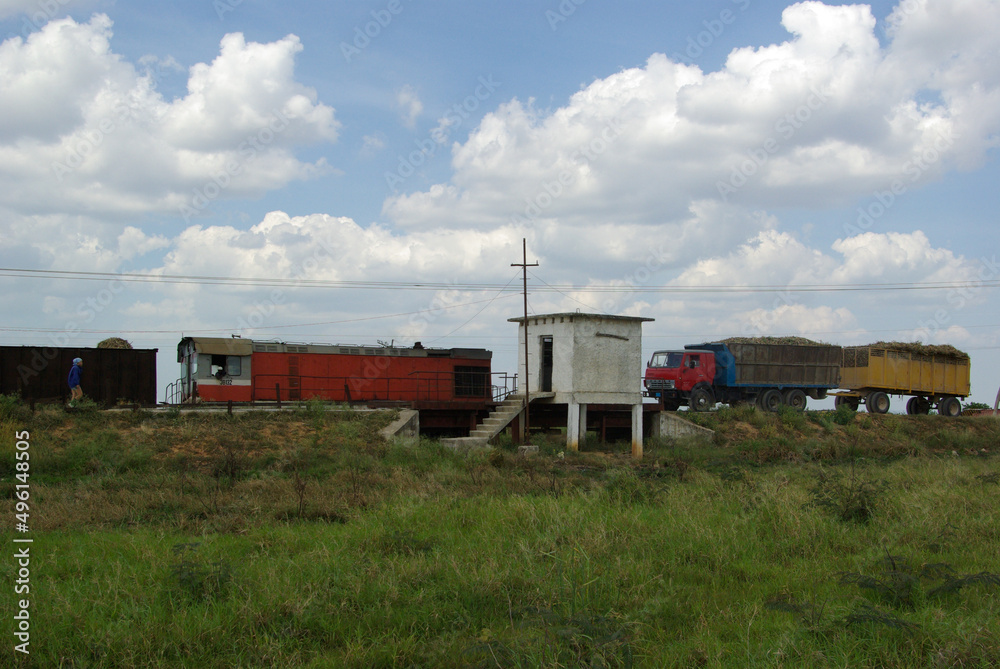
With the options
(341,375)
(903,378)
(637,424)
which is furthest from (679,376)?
(341,375)

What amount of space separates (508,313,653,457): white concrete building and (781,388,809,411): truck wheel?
30.7 ft

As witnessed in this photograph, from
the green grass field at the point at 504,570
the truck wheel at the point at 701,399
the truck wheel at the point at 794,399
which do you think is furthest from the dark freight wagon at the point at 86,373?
the truck wheel at the point at 794,399

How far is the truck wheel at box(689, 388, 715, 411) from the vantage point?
104 feet

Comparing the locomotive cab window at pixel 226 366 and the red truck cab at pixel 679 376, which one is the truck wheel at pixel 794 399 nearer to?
the red truck cab at pixel 679 376

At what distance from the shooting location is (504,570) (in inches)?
292

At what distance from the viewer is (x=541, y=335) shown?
28.2 metres

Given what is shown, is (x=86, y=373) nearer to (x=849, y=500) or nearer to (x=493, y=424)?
(x=493, y=424)

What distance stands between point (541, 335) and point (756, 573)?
2055cm

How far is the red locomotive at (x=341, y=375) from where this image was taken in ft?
88.4

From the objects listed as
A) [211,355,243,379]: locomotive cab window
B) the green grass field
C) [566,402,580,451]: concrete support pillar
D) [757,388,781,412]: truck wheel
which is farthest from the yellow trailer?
[211,355,243,379]: locomotive cab window

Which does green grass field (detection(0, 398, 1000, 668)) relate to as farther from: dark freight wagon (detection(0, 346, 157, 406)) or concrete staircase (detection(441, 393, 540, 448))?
dark freight wagon (detection(0, 346, 157, 406))

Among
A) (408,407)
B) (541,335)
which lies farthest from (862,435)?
(408,407)

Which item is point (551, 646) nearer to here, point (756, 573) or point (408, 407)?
point (756, 573)

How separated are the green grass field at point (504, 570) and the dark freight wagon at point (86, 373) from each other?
1206 centimetres
